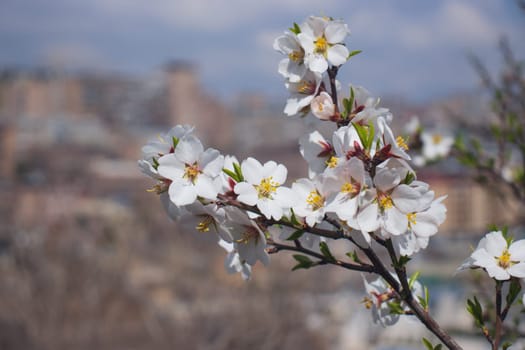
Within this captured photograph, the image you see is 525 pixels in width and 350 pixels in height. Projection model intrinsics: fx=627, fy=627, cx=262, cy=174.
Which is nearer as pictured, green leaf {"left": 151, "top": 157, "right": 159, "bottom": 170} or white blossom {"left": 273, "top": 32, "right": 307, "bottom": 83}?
green leaf {"left": 151, "top": 157, "right": 159, "bottom": 170}

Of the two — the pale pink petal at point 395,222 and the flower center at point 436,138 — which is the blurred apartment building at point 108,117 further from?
the pale pink petal at point 395,222

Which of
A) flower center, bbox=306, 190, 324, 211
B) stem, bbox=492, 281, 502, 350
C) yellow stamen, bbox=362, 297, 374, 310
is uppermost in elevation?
flower center, bbox=306, 190, 324, 211

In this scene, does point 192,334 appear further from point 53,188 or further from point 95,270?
point 53,188

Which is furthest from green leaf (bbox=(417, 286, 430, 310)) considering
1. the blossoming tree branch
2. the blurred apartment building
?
the blurred apartment building

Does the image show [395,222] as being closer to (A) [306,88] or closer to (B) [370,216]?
(B) [370,216]

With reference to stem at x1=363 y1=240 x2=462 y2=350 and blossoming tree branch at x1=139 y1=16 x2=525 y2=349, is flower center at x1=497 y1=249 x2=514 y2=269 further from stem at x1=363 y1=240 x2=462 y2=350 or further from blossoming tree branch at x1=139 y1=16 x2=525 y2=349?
stem at x1=363 y1=240 x2=462 y2=350

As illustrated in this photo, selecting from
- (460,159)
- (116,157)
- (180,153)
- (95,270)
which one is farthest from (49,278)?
(116,157)

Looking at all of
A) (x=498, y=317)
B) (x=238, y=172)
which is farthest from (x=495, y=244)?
(x=238, y=172)
